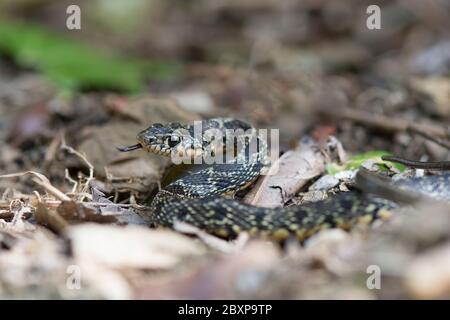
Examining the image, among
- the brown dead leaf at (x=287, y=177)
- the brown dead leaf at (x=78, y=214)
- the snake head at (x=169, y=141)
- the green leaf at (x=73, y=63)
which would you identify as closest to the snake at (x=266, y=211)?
the snake head at (x=169, y=141)

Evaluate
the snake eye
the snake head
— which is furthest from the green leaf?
the snake eye

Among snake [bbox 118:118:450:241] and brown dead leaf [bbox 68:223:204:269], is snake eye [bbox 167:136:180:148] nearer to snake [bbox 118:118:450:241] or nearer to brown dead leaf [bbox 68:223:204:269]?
snake [bbox 118:118:450:241]

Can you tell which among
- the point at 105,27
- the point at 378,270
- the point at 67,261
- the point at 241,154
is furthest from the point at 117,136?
the point at 105,27

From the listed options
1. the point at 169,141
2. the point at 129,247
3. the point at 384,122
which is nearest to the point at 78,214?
the point at 129,247

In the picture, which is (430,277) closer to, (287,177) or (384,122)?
(287,177)

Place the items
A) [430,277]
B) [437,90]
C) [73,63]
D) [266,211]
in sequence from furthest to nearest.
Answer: [73,63], [437,90], [266,211], [430,277]

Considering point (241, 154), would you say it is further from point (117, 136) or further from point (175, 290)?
point (175, 290)
